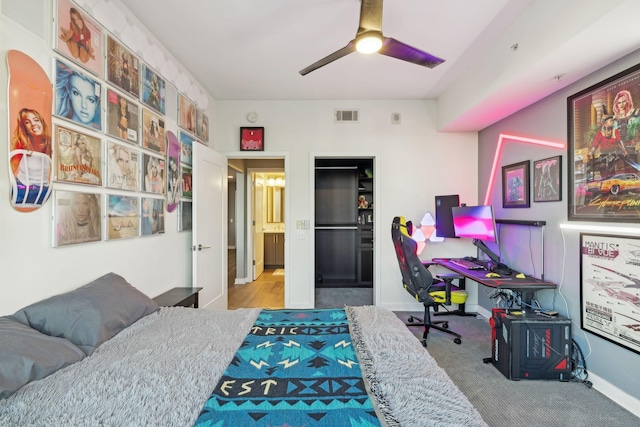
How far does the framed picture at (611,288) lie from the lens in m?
1.98

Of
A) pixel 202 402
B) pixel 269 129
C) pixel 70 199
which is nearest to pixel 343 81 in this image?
pixel 269 129

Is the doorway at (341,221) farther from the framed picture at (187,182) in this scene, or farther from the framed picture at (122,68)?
the framed picture at (122,68)

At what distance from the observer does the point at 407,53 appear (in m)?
2.09

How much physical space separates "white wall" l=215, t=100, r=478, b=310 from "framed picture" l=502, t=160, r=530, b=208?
24.3 inches

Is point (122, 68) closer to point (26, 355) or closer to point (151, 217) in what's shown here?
point (151, 217)

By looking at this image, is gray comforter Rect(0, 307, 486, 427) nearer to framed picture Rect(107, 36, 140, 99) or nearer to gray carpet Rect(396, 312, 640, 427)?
gray carpet Rect(396, 312, 640, 427)

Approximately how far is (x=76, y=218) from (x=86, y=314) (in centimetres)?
63

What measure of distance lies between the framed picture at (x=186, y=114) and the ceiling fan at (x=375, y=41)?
5.48ft

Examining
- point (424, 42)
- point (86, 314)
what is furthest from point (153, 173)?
point (424, 42)

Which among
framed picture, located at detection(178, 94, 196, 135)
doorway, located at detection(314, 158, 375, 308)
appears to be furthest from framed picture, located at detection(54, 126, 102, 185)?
doorway, located at detection(314, 158, 375, 308)

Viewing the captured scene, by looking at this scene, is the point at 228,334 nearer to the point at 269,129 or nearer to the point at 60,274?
the point at 60,274

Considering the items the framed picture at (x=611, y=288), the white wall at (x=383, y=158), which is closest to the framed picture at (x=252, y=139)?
the white wall at (x=383, y=158)

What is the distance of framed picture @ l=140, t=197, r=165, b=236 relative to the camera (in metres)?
2.45

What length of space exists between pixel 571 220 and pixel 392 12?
2176 mm
